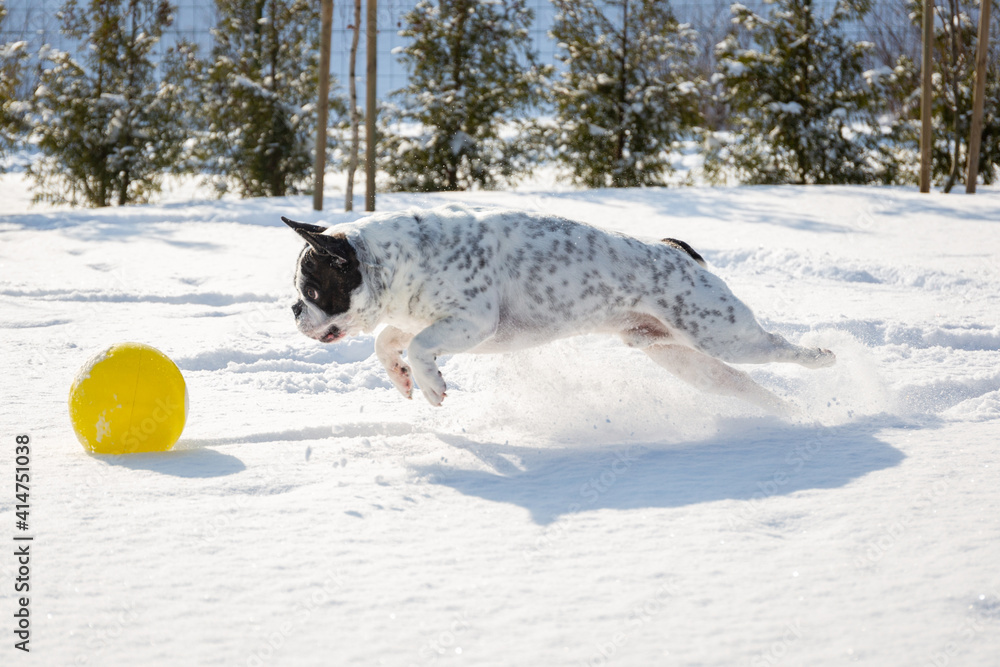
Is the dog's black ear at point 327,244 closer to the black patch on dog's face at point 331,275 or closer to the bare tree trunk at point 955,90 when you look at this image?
the black patch on dog's face at point 331,275

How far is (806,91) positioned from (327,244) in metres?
12.9

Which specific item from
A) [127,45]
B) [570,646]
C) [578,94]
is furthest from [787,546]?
[127,45]

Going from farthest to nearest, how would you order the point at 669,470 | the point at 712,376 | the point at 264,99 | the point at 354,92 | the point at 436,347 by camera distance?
the point at 264,99 < the point at 354,92 < the point at 712,376 < the point at 436,347 < the point at 669,470

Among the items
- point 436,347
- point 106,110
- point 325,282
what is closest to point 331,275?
point 325,282

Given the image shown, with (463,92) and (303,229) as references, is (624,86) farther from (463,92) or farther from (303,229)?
(303,229)

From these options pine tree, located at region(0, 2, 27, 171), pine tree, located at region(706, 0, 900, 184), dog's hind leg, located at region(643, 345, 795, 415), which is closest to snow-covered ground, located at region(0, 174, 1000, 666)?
dog's hind leg, located at region(643, 345, 795, 415)

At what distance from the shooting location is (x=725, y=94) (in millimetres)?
15523

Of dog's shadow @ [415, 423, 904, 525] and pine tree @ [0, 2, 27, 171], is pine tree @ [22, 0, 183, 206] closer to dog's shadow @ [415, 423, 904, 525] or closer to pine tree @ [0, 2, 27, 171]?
pine tree @ [0, 2, 27, 171]

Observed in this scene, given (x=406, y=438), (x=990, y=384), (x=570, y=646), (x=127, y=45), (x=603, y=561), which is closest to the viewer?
(x=570, y=646)

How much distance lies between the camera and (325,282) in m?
3.83

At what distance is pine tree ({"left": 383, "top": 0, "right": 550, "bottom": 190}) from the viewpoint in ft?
50.8

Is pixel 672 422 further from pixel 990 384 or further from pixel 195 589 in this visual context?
pixel 195 589

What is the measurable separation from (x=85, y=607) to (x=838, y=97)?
582 inches

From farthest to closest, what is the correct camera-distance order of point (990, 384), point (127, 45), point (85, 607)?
point (127, 45) → point (990, 384) → point (85, 607)
